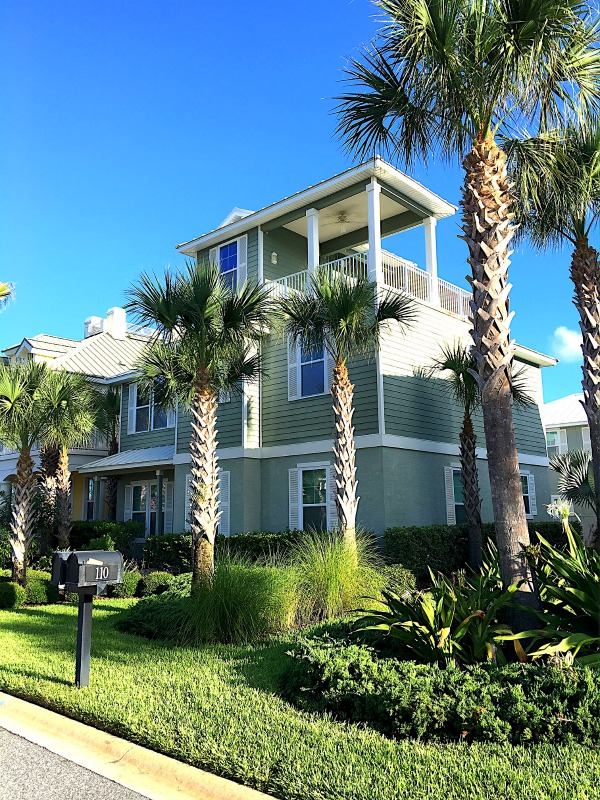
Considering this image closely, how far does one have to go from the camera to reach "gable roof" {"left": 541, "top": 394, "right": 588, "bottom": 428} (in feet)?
112

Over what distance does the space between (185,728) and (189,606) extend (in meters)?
3.86

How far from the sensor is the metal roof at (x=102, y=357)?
1041 inches

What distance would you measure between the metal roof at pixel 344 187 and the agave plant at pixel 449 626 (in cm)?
1195

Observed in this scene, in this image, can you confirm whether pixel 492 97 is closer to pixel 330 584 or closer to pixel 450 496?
pixel 330 584

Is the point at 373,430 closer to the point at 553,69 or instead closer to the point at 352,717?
the point at 553,69

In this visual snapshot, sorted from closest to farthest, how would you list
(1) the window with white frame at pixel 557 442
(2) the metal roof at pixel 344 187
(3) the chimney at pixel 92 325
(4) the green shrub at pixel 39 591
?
(4) the green shrub at pixel 39 591
(2) the metal roof at pixel 344 187
(3) the chimney at pixel 92 325
(1) the window with white frame at pixel 557 442

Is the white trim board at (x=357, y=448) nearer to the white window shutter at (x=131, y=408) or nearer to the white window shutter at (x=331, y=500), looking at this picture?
the white window shutter at (x=331, y=500)

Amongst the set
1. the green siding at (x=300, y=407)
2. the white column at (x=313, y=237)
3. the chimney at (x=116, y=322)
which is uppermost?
the chimney at (x=116, y=322)

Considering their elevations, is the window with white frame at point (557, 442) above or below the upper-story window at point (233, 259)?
below

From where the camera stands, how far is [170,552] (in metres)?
16.7

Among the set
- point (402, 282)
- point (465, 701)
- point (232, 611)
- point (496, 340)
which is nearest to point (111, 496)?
point (402, 282)

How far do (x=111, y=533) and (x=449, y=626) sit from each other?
15.6 metres

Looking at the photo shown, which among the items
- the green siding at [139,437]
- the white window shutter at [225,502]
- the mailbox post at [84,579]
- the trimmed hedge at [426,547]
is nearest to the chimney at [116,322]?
the green siding at [139,437]

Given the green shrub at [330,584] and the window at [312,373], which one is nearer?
the green shrub at [330,584]
